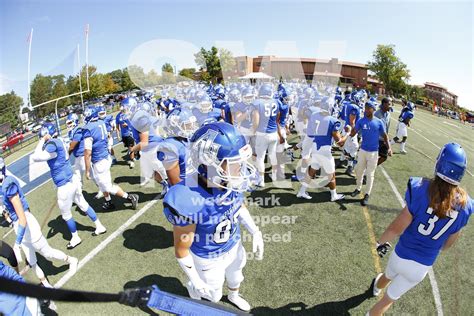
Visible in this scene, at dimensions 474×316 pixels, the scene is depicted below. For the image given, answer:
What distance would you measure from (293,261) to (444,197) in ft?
9.11

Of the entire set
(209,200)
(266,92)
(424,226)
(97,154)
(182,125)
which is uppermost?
(266,92)

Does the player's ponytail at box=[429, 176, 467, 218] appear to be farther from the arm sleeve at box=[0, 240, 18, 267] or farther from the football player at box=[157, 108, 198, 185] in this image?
the arm sleeve at box=[0, 240, 18, 267]

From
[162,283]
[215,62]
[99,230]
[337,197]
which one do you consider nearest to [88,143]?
[99,230]

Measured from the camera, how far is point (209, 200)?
8.37 ft

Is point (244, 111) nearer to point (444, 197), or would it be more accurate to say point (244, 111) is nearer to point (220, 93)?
point (444, 197)

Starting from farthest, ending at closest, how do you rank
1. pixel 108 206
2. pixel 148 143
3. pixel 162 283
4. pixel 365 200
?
pixel 108 206, pixel 365 200, pixel 148 143, pixel 162 283

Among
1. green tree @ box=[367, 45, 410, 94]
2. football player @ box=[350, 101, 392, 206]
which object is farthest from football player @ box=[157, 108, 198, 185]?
green tree @ box=[367, 45, 410, 94]

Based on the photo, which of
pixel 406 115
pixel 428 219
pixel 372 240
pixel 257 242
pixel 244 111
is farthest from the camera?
pixel 406 115

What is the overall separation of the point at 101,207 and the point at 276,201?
456 centimetres

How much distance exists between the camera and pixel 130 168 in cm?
965

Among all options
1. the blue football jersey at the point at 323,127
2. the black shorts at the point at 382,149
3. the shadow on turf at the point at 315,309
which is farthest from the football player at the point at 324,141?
the shadow on turf at the point at 315,309

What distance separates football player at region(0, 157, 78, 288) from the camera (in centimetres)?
365

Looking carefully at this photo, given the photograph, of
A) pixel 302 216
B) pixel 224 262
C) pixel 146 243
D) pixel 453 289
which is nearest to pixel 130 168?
pixel 146 243

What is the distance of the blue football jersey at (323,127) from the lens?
6172 mm
